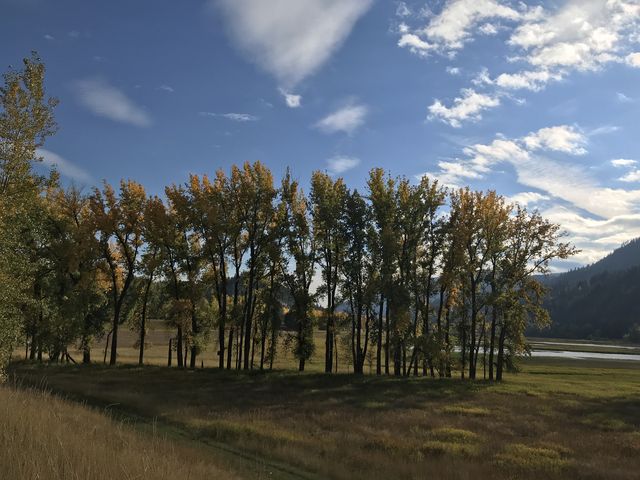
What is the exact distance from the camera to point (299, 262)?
4653cm

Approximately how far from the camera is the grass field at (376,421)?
658 inches

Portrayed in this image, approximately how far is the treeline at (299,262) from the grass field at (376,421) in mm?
4984

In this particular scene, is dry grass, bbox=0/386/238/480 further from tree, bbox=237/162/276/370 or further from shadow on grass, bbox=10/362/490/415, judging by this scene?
tree, bbox=237/162/276/370

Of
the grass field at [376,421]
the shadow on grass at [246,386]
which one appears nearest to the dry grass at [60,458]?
the grass field at [376,421]

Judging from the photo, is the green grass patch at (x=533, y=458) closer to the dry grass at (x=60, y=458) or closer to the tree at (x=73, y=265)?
the dry grass at (x=60, y=458)

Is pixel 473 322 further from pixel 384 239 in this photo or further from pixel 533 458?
pixel 533 458

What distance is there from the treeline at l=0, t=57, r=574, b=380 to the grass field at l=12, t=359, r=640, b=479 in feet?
16.4

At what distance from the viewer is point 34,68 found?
65.6 feet

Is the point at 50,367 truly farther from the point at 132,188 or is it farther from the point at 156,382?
the point at 132,188

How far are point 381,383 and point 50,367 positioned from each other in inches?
1222

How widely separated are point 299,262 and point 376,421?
22.4 m

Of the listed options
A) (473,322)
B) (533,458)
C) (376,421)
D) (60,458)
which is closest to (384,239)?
(473,322)

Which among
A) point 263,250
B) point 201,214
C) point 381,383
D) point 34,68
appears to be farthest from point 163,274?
point 34,68

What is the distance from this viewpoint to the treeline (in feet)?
145
